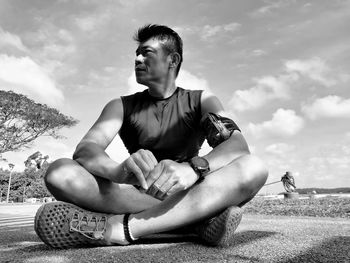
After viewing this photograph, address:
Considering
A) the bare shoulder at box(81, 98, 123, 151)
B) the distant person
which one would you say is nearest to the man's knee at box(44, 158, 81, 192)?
the bare shoulder at box(81, 98, 123, 151)

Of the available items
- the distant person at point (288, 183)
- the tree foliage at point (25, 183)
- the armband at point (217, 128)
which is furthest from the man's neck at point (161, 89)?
the tree foliage at point (25, 183)

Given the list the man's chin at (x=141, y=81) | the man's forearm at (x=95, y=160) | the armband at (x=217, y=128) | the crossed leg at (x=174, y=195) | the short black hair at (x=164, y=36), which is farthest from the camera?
the short black hair at (x=164, y=36)

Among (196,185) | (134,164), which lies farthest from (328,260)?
(134,164)

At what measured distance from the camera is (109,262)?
53.3 inches

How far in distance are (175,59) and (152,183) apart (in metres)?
1.38

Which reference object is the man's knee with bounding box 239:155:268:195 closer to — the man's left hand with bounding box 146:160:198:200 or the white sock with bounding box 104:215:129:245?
the man's left hand with bounding box 146:160:198:200

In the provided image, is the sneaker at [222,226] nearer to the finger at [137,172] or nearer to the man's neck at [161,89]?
the finger at [137,172]

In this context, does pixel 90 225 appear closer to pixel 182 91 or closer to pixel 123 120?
pixel 123 120

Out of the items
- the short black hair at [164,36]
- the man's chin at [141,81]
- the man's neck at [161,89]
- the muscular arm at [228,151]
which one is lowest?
the muscular arm at [228,151]

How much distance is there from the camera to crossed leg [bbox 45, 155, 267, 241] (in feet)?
5.61

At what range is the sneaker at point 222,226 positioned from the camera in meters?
1.61

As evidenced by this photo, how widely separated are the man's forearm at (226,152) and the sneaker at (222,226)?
0.22 metres

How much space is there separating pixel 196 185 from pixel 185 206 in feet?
0.37

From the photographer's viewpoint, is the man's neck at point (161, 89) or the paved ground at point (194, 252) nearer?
the paved ground at point (194, 252)
